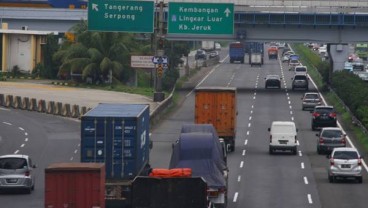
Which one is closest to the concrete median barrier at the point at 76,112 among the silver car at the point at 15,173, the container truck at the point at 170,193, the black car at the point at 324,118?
the black car at the point at 324,118

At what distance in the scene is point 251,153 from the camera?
180 feet

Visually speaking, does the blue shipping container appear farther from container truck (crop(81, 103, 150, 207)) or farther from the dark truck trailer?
the dark truck trailer

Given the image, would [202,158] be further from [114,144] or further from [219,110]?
[219,110]

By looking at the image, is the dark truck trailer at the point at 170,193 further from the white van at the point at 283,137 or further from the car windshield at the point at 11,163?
the white van at the point at 283,137

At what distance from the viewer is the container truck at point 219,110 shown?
54.4 m

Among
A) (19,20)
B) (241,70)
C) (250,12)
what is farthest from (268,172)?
(241,70)

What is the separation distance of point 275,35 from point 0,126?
120 feet

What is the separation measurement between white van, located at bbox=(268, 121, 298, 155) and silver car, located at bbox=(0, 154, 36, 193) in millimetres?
17067

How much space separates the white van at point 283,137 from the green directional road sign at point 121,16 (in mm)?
22419

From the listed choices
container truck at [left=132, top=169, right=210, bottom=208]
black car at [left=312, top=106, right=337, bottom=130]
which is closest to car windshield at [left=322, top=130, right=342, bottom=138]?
black car at [left=312, top=106, right=337, bottom=130]

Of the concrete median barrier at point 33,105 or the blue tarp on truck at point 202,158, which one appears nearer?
the blue tarp on truck at point 202,158

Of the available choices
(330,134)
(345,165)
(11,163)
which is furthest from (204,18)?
(11,163)

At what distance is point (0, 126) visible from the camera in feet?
215

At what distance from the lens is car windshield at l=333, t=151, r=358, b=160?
43.8m
